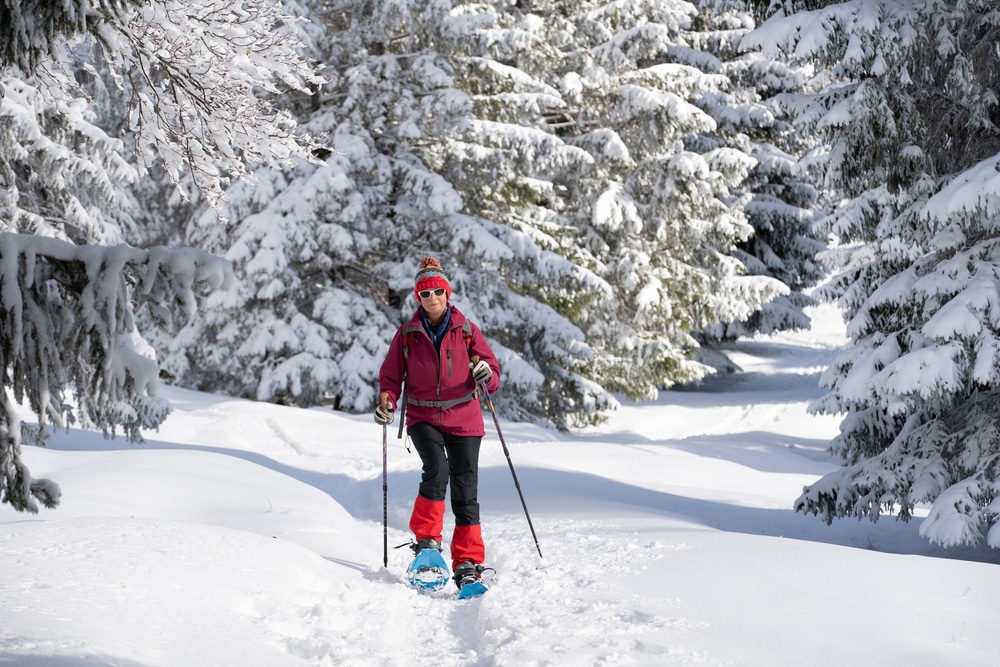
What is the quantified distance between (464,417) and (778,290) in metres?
15.9

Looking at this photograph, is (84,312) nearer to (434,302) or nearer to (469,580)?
(434,302)

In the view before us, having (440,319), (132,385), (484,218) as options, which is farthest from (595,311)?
(132,385)

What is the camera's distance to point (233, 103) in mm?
4547

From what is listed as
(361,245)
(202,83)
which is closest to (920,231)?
(202,83)

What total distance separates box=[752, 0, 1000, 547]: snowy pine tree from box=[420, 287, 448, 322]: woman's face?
135 inches

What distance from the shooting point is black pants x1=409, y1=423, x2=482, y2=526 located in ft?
19.0

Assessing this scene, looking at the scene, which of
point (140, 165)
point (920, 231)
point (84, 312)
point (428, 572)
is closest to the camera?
point (84, 312)

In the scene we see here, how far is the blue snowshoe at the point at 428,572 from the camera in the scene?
5348 millimetres

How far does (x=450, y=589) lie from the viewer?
5484 mm

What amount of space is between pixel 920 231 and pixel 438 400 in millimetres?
4443

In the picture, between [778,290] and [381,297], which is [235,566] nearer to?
[381,297]

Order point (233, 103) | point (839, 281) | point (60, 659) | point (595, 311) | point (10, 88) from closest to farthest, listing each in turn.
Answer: point (60, 659) < point (233, 103) < point (10, 88) < point (839, 281) < point (595, 311)

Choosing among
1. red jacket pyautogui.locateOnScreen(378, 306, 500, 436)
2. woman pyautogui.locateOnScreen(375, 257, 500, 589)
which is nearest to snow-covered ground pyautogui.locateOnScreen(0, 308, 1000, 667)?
woman pyautogui.locateOnScreen(375, 257, 500, 589)

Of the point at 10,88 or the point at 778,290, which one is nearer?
the point at 10,88
